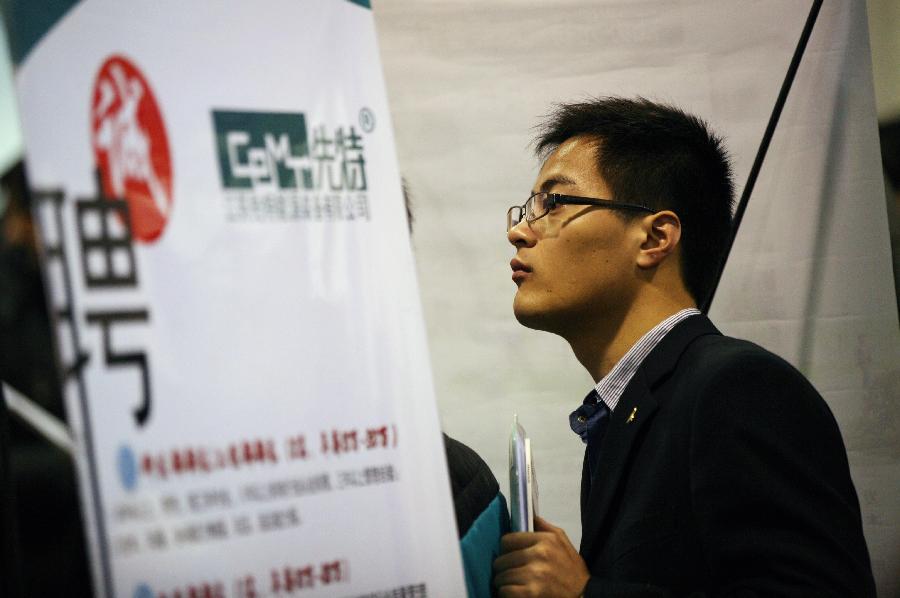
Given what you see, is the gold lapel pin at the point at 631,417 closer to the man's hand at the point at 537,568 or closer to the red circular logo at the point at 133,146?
the man's hand at the point at 537,568

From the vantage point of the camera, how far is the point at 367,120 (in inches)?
41.3

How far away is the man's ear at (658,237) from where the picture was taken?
168 centimetres

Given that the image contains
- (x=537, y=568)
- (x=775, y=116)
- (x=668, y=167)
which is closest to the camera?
(x=537, y=568)

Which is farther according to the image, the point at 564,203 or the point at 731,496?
the point at 564,203

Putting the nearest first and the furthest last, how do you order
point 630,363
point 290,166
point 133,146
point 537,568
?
point 133,146 → point 290,166 → point 537,568 → point 630,363

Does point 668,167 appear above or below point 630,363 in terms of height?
above

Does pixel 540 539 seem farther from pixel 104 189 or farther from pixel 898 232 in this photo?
pixel 898 232

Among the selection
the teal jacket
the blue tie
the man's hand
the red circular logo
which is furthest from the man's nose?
the red circular logo

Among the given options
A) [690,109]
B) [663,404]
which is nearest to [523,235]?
[663,404]

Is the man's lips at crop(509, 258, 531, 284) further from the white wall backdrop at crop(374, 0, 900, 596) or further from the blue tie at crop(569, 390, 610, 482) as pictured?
the white wall backdrop at crop(374, 0, 900, 596)

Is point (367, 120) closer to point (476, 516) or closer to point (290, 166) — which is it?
point (290, 166)

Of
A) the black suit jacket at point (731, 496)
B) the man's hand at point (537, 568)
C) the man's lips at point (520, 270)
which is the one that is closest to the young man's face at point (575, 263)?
the man's lips at point (520, 270)

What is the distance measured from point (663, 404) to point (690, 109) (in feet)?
3.32

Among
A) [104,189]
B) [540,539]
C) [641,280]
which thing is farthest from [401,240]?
[641,280]
